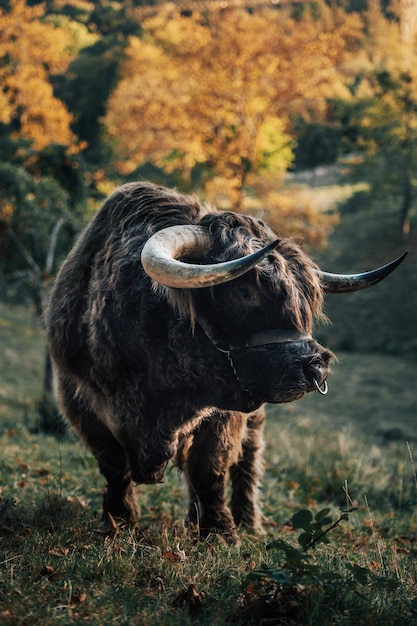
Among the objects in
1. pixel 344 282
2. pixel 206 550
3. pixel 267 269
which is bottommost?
pixel 206 550

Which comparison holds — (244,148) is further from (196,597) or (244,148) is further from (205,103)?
(196,597)

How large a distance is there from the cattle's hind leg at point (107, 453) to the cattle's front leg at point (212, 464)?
0.42m

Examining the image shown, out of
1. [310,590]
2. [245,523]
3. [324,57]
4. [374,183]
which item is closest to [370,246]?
[374,183]

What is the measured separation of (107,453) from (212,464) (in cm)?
73

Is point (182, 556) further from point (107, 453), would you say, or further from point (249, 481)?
point (249, 481)

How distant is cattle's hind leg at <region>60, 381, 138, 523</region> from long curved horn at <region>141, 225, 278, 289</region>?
1.52 meters

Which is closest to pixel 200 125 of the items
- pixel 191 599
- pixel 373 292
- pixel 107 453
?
pixel 373 292

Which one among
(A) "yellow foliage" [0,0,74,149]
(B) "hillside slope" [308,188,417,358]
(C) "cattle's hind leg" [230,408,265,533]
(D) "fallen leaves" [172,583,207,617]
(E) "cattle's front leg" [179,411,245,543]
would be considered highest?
(A) "yellow foliage" [0,0,74,149]

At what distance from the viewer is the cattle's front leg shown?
4688mm

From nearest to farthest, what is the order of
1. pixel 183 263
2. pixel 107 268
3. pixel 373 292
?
pixel 183 263, pixel 107 268, pixel 373 292

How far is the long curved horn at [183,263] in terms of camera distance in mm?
3502

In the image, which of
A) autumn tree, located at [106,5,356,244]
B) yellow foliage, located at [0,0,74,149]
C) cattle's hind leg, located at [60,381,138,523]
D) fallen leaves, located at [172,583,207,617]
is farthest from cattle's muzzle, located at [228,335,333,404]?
yellow foliage, located at [0,0,74,149]

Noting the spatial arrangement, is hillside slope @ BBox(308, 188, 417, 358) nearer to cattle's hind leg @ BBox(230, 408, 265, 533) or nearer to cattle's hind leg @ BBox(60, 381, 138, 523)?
cattle's hind leg @ BBox(230, 408, 265, 533)

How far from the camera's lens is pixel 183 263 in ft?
12.0
